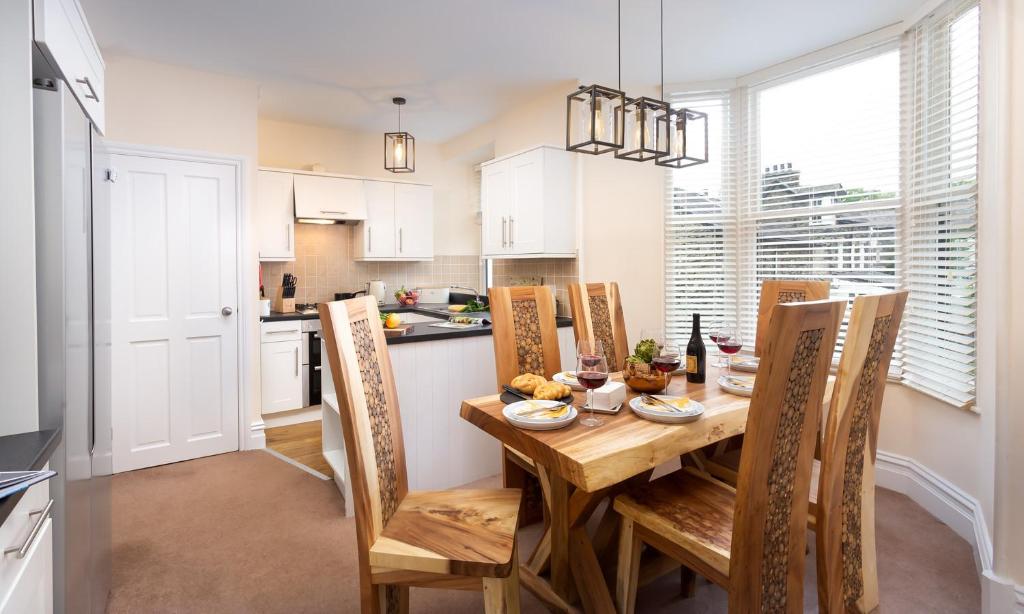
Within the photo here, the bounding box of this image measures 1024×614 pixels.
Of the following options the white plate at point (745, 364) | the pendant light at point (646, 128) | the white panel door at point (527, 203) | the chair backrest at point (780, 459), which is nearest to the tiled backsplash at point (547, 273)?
the white panel door at point (527, 203)

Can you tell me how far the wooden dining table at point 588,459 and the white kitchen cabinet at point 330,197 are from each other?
11.2ft

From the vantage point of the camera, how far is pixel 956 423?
2.59 m

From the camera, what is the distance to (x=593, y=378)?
1574 mm

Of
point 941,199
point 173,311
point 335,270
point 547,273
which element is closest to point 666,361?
point 941,199

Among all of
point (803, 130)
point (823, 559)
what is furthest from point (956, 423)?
point (803, 130)

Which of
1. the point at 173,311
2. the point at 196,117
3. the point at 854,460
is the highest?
Result: the point at 196,117

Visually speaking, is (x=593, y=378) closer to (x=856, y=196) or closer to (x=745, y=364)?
(x=745, y=364)

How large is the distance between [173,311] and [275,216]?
135 centimetres

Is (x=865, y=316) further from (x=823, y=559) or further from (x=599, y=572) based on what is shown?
(x=599, y=572)

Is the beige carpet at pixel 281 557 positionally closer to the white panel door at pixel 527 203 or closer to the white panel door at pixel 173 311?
the white panel door at pixel 173 311

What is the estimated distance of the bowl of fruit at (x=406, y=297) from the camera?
5.18 metres

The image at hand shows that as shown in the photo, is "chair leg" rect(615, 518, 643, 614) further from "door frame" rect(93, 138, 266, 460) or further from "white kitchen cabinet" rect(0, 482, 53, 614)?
"door frame" rect(93, 138, 266, 460)

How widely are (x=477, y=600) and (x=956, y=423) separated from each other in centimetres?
250

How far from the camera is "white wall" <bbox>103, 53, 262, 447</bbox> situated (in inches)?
130
